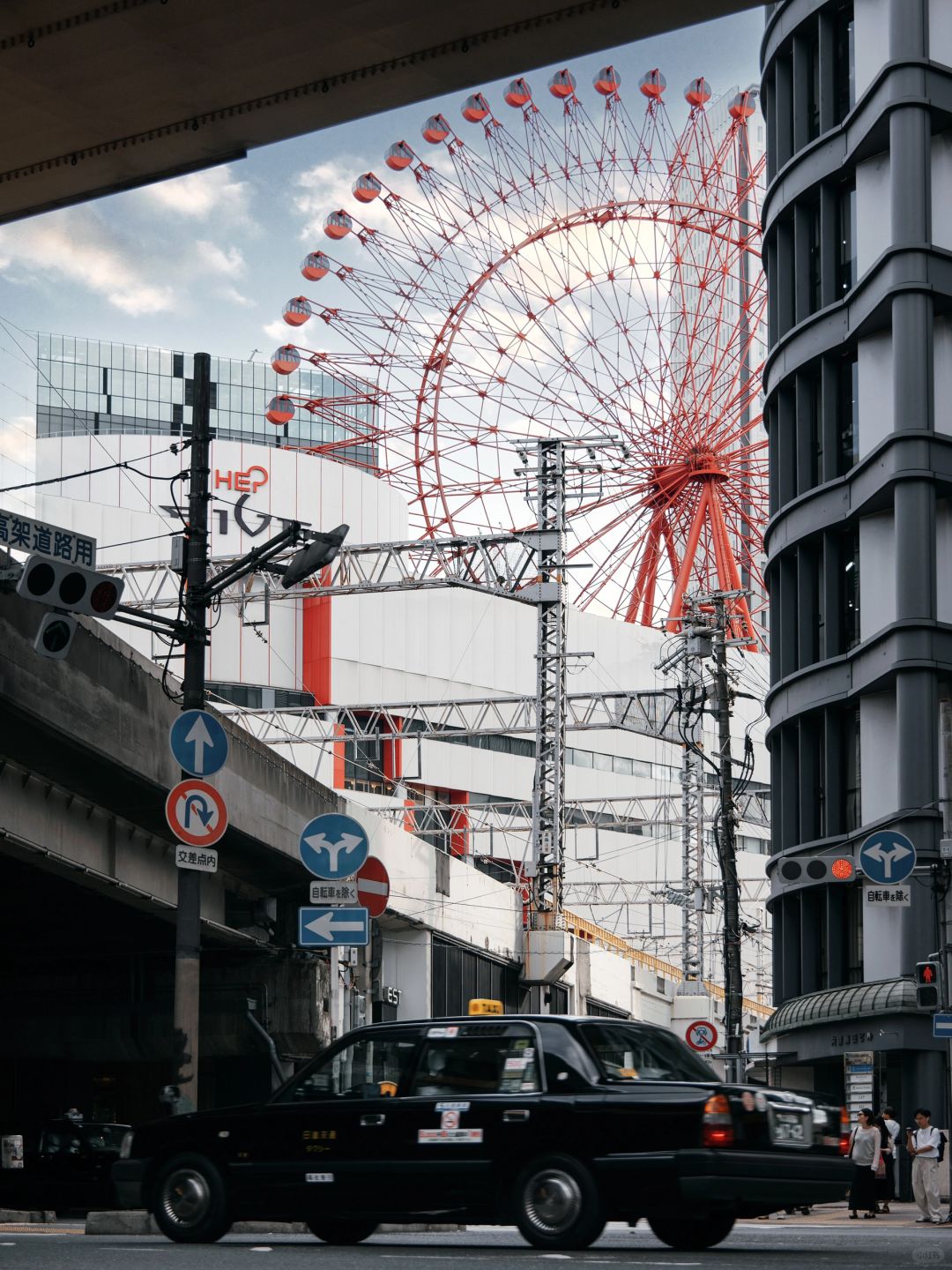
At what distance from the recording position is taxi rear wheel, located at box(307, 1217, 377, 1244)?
47.4 ft

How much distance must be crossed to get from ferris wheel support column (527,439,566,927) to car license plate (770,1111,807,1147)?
28947 millimetres

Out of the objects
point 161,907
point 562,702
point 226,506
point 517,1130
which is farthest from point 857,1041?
point 226,506

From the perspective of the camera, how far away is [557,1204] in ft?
41.3

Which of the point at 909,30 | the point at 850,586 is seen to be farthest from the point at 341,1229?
the point at 909,30

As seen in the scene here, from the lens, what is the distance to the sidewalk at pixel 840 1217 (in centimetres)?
2439

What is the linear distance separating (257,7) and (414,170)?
44070 mm

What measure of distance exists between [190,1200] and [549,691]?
30.0m

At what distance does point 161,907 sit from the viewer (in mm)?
28719

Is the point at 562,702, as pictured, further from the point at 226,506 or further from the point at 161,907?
the point at 226,506

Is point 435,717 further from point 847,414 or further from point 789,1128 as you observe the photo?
point 789,1128

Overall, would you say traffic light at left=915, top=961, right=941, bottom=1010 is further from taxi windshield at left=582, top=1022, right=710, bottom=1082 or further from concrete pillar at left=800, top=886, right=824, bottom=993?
taxi windshield at left=582, top=1022, right=710, bottom=1082

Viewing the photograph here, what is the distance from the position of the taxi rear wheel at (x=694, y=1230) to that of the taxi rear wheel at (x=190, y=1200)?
9.91 feet

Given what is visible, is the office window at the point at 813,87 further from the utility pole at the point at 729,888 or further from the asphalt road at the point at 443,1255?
the asphalt road at the point at 443,1255

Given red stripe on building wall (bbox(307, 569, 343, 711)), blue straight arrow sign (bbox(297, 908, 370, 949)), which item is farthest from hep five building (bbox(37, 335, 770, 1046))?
blue straight arrow sign (bbox(297, 908, 370, 949))
